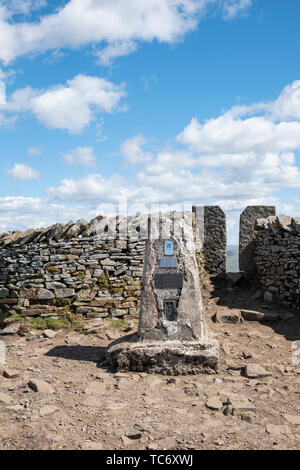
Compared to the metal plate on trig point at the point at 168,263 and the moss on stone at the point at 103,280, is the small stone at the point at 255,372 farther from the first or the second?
the moss on stone at the point at 103,280


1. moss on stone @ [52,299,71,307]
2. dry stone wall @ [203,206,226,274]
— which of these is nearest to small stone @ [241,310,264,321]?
moss on stone @ [52,299,71,307]

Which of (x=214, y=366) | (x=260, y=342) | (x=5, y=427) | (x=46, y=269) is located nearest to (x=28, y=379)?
(x=5, y=427)

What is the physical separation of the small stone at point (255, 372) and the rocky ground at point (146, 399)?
0.05 feet

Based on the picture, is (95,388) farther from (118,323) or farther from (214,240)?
(214,240)

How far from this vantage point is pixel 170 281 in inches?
259

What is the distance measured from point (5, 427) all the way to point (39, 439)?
55 centimetres

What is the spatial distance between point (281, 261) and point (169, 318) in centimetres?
488

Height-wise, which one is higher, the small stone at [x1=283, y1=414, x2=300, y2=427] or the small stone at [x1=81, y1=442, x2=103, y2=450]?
the small stone at [x1=81, y1=442, x2=103, y2=450]

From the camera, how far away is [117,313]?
30.9 feet

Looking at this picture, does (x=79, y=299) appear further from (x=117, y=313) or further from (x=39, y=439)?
(x=39, y=439)

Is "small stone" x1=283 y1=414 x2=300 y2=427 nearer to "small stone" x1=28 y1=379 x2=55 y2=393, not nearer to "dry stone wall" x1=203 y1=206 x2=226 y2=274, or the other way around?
"small stone" x1=28 y1=379 x2=55 y2=393

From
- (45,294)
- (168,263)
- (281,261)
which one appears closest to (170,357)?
(168,263)

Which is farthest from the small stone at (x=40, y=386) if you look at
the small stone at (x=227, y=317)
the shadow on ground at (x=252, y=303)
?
the shadow on ground at (x=252, y=303)

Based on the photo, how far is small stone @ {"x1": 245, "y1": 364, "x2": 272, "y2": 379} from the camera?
241 inches
